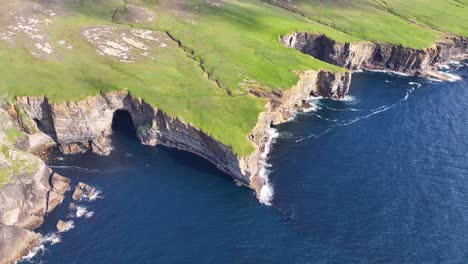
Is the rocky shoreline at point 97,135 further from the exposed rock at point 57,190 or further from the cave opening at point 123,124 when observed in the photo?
the cave opening at point 123,124

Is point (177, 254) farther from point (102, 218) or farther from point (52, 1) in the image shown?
point (52, 1)

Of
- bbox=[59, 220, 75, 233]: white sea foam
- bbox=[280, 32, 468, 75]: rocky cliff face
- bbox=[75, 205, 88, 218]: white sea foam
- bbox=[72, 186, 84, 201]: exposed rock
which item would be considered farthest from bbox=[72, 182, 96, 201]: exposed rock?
bbox=[280, 32, 468, 75]: rocky cliff face

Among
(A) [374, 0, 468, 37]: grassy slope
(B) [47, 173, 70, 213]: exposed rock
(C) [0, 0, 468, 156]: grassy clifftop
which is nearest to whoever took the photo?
(B) [47, 173, 70, 213]: exposed rock

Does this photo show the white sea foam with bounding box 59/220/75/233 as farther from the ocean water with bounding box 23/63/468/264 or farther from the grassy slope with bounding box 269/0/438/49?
the grassy slope with bounding box 269/0/438/49

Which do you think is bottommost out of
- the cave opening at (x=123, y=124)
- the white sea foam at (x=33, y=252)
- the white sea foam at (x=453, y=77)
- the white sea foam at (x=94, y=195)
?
the white sea foam at (x=33, y=252)

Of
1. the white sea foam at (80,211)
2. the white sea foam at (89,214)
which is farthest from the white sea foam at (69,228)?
the white sea foam at (89,214)

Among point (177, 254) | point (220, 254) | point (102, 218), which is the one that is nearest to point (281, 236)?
point (220, 254)

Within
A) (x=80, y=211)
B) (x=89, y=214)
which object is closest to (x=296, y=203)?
(x=89, y=214)
